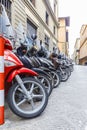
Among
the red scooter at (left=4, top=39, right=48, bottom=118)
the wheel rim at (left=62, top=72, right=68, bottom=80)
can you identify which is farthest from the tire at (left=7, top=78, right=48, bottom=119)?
the wheel rim at (left=62, top=72, right=68, bottom=80)

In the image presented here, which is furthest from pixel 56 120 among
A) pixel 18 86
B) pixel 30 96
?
pixel 18 86

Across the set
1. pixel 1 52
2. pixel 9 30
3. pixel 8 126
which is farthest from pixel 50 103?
pixel 9 30

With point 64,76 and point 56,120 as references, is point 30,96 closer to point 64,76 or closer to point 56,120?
point 56,120

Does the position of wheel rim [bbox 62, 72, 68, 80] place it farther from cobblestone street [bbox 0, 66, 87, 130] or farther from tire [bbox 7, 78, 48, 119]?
tire [bbox 7, 78, 48, 119]

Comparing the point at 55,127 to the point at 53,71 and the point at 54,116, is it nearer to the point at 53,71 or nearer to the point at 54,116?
the point at 54,116

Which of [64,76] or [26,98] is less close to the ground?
[26,98]

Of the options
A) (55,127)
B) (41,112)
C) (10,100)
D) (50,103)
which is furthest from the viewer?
(50,103)

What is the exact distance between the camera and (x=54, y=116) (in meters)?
2.46

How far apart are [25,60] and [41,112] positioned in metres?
0.93

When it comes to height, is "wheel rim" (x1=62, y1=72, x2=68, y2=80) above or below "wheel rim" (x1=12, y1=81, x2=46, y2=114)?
below

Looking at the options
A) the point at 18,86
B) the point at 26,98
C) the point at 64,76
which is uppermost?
the point at 18,86

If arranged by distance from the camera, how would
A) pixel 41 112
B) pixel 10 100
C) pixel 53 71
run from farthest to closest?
pixel 53 71 → pixel 41 112 → pixel 10 100

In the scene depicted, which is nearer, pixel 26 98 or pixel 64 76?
pixel 26 98

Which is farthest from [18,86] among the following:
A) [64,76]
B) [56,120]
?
[64,76]
